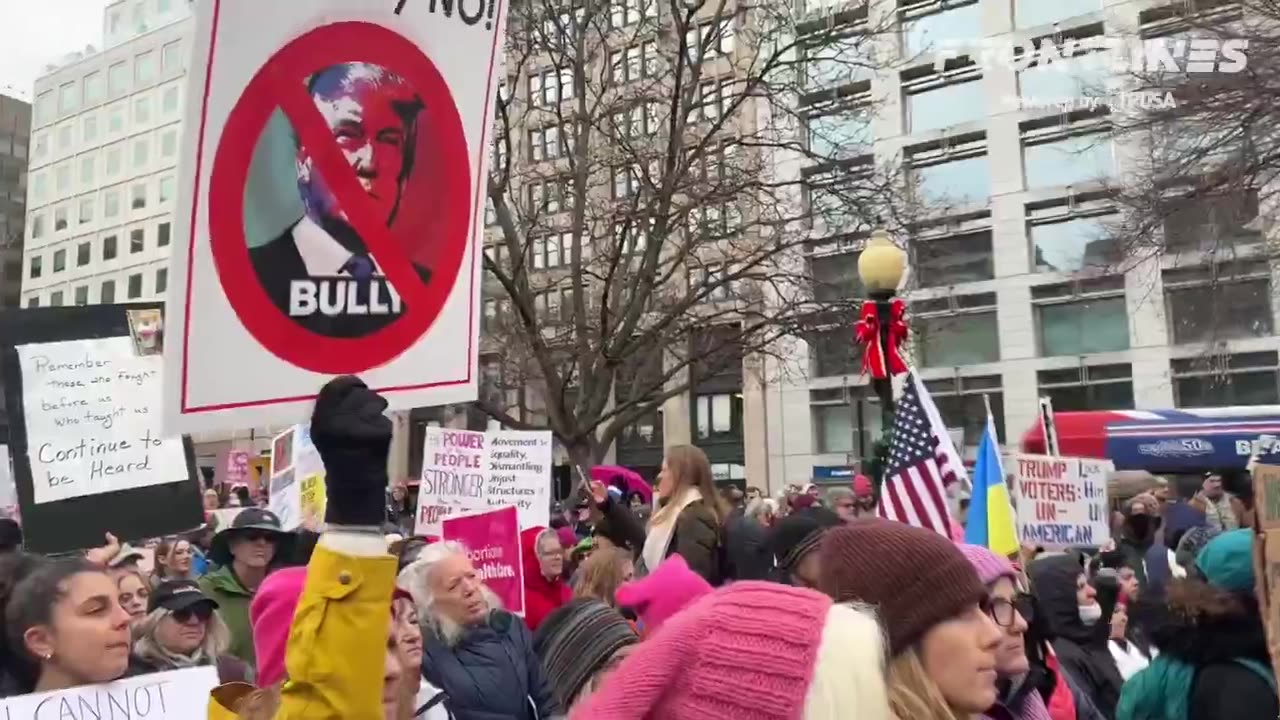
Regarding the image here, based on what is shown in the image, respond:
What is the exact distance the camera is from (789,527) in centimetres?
493

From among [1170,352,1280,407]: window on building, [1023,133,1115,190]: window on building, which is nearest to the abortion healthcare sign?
[1170,352,1280,407]: window on building

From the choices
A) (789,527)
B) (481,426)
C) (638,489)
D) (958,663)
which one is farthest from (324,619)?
(481,426)

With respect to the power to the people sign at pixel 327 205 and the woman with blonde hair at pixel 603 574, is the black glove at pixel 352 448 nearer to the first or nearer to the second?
the power to the people sign at pixel 327 205

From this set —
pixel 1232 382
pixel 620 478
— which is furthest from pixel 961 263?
pixel 620 478

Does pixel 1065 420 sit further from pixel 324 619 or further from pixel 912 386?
pixel 324 619

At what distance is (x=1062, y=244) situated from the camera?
32656 millimetres

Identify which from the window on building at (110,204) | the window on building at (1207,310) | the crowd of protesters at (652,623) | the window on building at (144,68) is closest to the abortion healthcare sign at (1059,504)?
the crowd of protesters at (652,623)

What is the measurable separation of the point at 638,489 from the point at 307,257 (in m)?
13.3

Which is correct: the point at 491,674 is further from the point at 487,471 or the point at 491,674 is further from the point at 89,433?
the point at 487,471

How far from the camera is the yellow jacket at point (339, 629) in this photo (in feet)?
6.31

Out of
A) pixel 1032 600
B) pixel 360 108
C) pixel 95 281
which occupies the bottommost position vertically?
pixel 1032 600

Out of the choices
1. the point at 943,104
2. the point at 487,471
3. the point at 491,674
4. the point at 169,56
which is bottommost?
the point at 491,674

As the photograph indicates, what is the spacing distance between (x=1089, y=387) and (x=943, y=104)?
31.6 ft

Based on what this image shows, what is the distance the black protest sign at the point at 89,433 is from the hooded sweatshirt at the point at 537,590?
1.81 metres
